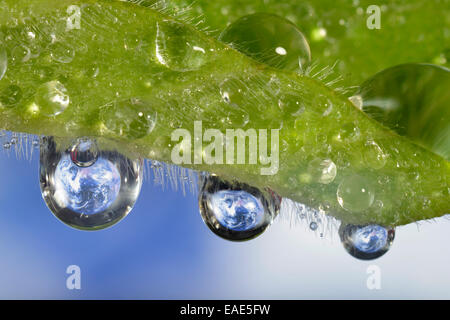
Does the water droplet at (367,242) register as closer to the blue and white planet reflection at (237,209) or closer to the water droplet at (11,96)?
the blue and white planet reflection at (237,209)

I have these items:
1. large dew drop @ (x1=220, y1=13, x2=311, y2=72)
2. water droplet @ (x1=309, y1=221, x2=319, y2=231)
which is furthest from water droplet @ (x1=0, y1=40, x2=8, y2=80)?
water droplet @ (x1=309, y1=221, x2=319, y2=231)

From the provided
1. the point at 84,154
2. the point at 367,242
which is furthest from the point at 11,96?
the point at 367,242

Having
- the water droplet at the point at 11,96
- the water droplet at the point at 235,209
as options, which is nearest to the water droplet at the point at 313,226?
the water droplet at the point at 235,209

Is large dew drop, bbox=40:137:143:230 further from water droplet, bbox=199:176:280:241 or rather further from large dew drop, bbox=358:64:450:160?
large dew drop, bbox=358:64:450:160

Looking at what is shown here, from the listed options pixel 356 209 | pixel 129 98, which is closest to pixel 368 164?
pixel 356 209

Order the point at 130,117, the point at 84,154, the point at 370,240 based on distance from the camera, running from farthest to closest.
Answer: the point at 370,240, the point at 84,154, the point at 130,117

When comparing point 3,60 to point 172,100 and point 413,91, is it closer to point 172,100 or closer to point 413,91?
point 172,100
